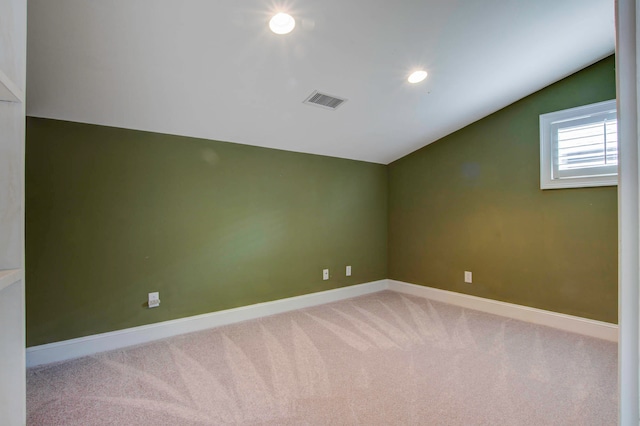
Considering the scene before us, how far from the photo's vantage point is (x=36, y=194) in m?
2.21

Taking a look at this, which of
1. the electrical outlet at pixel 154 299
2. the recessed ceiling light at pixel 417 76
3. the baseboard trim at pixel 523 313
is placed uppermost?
the recessed ceiling light at pixel 417 76

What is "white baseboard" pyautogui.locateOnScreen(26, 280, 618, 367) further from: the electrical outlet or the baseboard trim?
the electrical outlet

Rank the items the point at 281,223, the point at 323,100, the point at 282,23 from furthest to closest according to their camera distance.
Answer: the point at 281,223 → the point at 323,100 → the point at 282,23

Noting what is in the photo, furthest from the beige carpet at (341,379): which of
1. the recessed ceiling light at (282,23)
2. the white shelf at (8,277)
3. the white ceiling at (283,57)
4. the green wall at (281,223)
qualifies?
the recessed ceiling light at (282,23)

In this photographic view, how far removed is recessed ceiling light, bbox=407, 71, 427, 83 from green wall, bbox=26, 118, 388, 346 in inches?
59.8

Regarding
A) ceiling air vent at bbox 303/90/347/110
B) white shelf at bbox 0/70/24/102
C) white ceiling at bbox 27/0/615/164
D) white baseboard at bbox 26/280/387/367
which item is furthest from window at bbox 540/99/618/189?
white shelf at bbox 0/70/24/102

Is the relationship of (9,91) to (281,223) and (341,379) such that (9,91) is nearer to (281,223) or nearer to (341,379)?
(341,379)

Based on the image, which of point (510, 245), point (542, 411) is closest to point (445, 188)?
point (510, 245)

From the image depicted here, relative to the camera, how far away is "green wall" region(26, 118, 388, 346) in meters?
2.26

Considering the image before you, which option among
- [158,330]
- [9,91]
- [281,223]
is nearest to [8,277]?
[9,91]

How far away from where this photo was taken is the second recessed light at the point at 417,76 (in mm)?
2412

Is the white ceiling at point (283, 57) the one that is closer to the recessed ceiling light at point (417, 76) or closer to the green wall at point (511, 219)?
Answer: the recessed ceiling light at point (417, 76)

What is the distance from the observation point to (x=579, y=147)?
9.43 ft

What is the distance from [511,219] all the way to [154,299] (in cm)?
368
